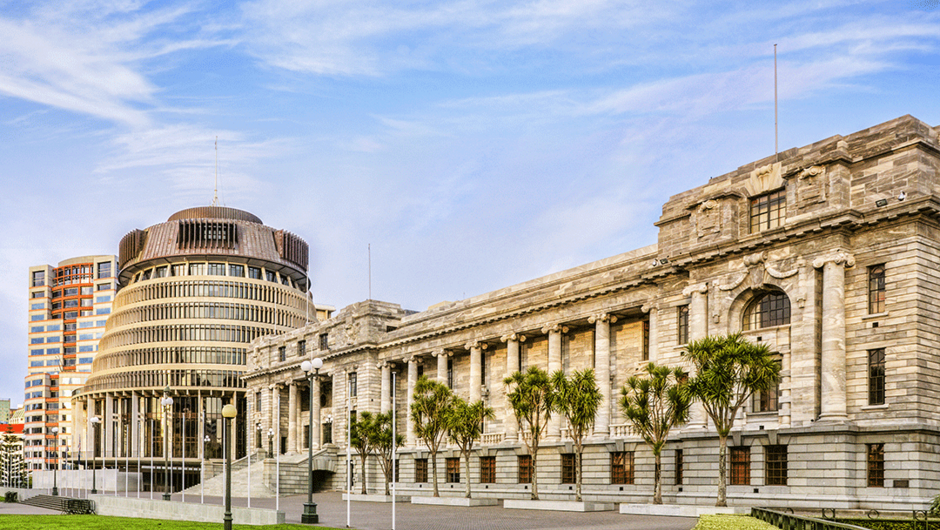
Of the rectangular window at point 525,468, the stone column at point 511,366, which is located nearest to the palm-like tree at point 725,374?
the rectangular window at point 525,468

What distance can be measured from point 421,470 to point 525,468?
15921 millimetres

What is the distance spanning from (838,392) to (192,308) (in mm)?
122106

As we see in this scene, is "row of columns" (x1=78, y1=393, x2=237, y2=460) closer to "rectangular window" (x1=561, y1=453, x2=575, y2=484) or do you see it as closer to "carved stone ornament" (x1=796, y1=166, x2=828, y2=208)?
"rectangular window" (x1=561, y1=453, x2=575, y2=484)

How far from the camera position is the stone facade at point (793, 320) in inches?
1818

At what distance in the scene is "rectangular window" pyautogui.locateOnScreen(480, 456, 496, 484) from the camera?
75.4 meters

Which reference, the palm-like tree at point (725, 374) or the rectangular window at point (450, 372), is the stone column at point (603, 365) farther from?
the rectangular window at point (450, 372)

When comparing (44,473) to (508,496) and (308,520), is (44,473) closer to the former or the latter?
(508,496)

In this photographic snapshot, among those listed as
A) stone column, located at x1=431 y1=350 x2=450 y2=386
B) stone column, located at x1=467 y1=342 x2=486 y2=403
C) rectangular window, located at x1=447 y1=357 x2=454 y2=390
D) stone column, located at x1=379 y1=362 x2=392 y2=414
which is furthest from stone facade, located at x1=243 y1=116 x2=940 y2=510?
stone column, located at x1=379 y1=362 x2=392 y2=414

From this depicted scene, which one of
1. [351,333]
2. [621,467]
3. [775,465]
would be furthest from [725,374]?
[351,333]

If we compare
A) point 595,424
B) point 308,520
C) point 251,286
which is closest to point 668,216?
point 595,424

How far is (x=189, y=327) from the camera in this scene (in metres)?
150

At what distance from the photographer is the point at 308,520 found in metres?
43.4

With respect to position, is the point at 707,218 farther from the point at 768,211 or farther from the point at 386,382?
the point at 386,382

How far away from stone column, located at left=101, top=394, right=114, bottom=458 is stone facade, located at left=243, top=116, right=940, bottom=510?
106 meters
